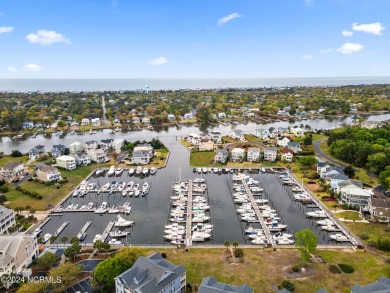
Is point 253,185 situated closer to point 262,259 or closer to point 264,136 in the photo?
point 262,259

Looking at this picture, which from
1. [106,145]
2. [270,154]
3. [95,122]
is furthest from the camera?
[95,122]

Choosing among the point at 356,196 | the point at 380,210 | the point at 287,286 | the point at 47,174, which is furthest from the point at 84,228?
the point at 380,210

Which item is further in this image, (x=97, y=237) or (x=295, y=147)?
(x=295, y=147)

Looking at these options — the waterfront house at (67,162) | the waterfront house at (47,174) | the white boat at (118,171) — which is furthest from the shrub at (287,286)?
the waterfront house at (67,162)

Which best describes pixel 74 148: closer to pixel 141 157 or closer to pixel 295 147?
pixel 141 157

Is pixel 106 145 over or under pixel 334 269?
over

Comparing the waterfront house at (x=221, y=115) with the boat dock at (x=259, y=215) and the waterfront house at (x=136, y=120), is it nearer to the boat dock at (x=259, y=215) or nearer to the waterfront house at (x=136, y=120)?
the waterfront house at (x=136, y=120)

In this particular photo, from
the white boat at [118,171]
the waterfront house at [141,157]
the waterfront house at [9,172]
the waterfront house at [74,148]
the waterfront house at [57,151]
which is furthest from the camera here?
the waterfront house at [74,148]
